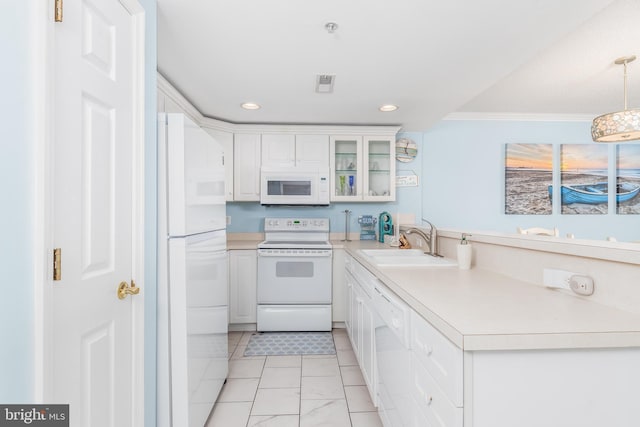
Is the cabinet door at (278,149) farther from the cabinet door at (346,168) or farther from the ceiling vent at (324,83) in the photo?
the ceiling vent at (324,83)

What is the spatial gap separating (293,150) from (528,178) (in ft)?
9.50

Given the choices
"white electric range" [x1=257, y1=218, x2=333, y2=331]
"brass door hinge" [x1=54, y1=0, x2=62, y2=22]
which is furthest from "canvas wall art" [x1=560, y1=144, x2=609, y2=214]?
"brass door hinge" [x1=54, y1=0, x2=62, y2=22]

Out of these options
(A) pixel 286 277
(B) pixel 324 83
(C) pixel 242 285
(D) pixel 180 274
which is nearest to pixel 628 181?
(B) pixel 324 83

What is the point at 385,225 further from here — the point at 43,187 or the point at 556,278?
the point at 43,187

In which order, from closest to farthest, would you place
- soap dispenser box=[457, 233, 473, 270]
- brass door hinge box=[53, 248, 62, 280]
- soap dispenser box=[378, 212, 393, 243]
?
brass door hinge box=[53, 248, 62, 280] < soap dispenser box=[457, 233, 473, 270] < soap dispenser box=[378, 212, 393, 243]

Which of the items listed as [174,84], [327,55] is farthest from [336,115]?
[174,84]

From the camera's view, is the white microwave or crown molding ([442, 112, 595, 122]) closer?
the white microwave

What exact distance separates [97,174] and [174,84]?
1.58 meters

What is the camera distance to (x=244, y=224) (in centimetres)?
361

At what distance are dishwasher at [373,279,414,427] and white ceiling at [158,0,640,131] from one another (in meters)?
1.38

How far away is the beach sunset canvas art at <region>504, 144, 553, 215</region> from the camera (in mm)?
3689

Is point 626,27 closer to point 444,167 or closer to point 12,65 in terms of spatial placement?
point 444,167

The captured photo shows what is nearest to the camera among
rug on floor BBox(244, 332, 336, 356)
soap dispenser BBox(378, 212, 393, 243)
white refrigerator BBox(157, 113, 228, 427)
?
white refrigerator BBox(157, 113, 228, 427)

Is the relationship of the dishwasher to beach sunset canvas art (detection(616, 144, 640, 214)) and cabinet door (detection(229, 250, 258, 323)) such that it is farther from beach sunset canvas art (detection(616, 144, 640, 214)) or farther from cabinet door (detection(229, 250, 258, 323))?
beach sunset canvas art (detection(616, 144, 640, 214))
